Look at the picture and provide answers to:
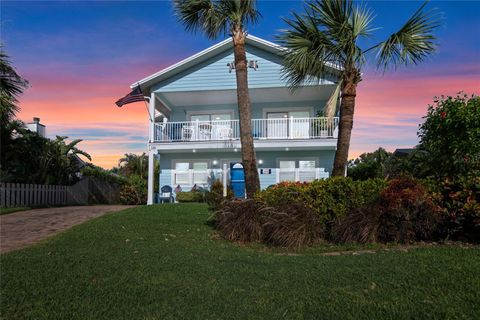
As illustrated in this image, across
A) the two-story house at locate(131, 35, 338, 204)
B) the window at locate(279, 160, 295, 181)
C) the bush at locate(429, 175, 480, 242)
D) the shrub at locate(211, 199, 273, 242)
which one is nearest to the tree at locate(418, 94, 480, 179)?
the bush at locate(429, 175, 480, 242)

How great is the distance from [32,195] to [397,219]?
1420cm

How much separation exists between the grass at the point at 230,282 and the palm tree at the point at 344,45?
3.90 metres

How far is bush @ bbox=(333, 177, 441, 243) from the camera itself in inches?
303

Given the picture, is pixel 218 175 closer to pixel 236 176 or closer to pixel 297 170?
pixel 236 176

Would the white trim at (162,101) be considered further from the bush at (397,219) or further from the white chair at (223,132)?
the bush at (397,219)

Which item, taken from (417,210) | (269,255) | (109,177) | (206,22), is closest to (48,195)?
(109,177)

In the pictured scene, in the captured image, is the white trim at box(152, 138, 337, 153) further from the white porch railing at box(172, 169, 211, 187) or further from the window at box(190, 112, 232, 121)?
the window at box(190, 112, 232, 121)

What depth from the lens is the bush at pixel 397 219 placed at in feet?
25.2

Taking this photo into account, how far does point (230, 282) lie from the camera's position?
17.2 ft

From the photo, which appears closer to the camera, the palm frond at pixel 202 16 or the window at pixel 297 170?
the palm frond at pixel 202 16

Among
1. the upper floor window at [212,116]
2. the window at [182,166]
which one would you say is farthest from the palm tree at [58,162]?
the upper floor window at [212,116]

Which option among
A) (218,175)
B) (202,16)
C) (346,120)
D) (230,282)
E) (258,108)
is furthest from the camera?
(258,108)

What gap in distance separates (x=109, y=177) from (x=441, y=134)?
20738 millimetres

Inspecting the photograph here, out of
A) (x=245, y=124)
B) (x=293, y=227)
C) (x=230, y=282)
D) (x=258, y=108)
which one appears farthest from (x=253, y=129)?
(x=230, y=282)
